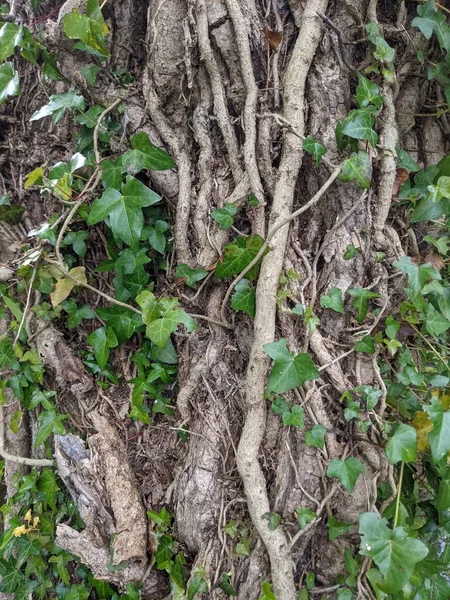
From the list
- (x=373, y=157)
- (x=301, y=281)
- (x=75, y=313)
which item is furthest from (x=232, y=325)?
(x=373, y=157)

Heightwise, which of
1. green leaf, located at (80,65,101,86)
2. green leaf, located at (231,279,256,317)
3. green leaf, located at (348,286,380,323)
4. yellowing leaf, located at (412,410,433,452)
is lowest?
yellowing leaf, located at (412,410,433,452)

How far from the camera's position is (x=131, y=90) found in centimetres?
135

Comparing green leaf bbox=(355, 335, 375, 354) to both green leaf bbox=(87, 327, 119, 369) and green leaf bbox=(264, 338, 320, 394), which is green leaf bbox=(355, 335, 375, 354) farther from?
green leaf bbox=(87, 327, 119, 369)

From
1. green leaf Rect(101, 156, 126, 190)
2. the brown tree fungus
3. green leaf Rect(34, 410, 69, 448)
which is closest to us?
the brown tree fungus

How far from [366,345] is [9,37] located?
1.35m

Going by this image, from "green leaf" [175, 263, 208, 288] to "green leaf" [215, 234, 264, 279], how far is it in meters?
0.06

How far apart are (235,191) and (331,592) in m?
1.10

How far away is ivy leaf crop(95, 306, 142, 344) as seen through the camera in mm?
1317

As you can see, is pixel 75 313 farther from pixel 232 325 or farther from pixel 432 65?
pixel 432 65

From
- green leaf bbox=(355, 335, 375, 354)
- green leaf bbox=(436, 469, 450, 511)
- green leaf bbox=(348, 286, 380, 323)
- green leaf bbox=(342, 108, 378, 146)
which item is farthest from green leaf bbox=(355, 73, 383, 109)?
green leaf bbox=(436, 469, 450, 511)

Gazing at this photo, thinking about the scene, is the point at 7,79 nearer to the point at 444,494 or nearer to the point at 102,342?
the point at 102,342

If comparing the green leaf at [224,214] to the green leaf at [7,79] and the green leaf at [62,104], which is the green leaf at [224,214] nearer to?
the green leaf at [62,104]

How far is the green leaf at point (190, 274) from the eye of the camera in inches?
49.7

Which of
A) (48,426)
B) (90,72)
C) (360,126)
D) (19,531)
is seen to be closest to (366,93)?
→ (360,126)
